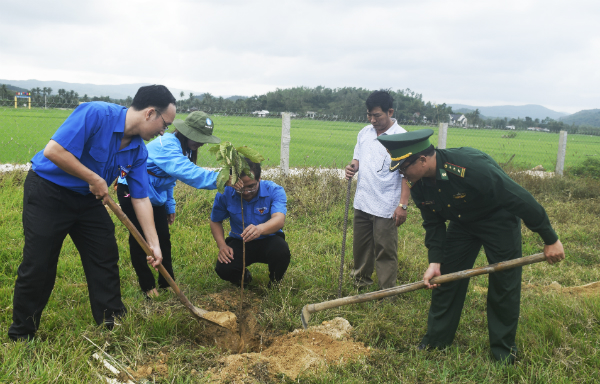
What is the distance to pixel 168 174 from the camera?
369 centimetres

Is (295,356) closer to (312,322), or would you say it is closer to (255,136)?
(312,322)

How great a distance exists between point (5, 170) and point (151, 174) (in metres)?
5.21

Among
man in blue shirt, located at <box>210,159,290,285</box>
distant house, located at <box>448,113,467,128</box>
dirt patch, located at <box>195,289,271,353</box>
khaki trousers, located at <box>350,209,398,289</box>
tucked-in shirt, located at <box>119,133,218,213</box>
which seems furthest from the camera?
distant house, located at <box>448,113,467,128</box>

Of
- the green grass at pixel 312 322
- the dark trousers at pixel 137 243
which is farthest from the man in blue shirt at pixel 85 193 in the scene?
the dark trousers at pixel 137 243

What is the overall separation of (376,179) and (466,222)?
3.58 feet

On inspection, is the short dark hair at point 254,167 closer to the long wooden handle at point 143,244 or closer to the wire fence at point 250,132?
the long wooden handle at point 143,244

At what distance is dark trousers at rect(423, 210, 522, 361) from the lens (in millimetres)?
3004

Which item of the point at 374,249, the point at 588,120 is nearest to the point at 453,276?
the point at 374,249

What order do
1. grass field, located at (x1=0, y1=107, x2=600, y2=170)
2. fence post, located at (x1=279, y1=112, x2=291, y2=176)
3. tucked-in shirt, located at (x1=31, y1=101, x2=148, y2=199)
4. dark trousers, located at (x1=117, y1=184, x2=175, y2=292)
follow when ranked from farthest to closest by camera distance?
grass field, located at (x1=0, y1=107, x2=600, y2=170), fence post, located at (x1=279, y1=112, x2=291, y2=176), dark trousers, located at (x1=117, y1=184, x2=175, y2=292), tucked-in shirt, located at (x1=31, y1=101, x2=148, y2=199)

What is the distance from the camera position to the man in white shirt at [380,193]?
12.9 ft

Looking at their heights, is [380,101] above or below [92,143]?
above

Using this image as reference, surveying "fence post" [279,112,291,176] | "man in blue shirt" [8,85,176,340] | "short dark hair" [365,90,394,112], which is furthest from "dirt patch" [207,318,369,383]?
"fence post" [279,112,291,176]

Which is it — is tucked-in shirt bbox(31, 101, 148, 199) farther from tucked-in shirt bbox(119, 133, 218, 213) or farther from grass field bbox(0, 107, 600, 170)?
grass field bbox(0, 107, 600, 170)

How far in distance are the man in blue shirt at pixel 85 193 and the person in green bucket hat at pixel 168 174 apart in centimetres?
39
